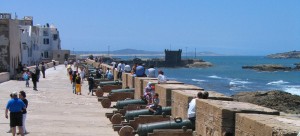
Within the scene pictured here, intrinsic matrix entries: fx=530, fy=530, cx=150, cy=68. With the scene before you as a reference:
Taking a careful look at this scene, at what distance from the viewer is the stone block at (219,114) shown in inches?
291

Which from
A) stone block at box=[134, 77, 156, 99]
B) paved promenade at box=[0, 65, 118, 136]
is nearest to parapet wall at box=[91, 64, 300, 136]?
paved promenade at box=[0, 65, 118, 136]

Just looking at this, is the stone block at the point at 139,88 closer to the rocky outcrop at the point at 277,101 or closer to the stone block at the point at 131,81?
the stone block at the point at 131,81

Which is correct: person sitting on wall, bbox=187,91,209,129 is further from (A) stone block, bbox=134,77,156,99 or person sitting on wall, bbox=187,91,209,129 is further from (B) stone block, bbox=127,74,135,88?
(B) stone block, bbox=127,74,135,88

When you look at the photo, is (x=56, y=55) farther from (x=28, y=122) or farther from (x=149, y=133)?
(x=149, y=133)

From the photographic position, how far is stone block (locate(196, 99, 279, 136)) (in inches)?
291

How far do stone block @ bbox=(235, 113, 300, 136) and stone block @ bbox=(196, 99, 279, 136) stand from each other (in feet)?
0.67

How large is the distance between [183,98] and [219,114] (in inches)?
113

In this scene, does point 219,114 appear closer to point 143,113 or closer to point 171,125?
point 171,125

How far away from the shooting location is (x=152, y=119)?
10.9 meters

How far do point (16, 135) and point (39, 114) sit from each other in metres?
4.53

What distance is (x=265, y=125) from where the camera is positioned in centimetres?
621

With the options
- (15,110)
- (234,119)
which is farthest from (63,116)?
(234,119)

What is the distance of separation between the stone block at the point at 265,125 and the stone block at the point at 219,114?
20cm

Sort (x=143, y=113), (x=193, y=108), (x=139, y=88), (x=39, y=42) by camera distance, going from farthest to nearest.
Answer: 1. (x=39, y=42)
2. (x=139, y=88)
3. (x=143, y=113)
4. (x=193, y=108)
